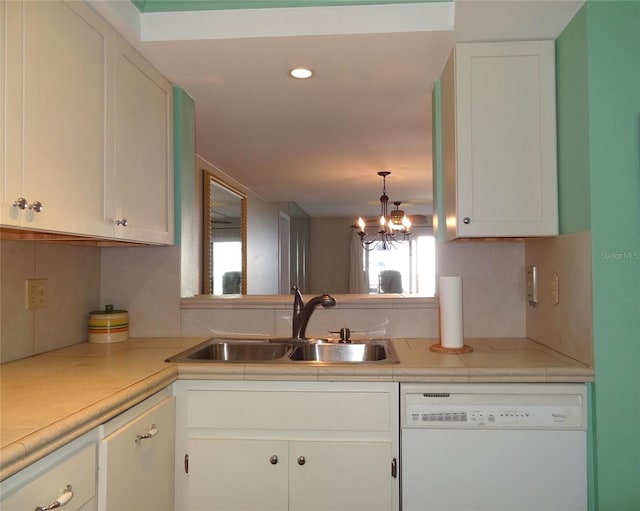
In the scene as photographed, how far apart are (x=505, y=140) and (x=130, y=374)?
1.58m

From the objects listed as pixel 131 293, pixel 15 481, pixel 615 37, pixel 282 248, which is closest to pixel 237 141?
pixel 131 293

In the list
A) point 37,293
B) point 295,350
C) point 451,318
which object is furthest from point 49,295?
point 451,318

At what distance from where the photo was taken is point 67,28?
1483 millimetres

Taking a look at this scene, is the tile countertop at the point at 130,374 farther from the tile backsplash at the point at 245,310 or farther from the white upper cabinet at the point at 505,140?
the white upper cabinet at the point at 505,140

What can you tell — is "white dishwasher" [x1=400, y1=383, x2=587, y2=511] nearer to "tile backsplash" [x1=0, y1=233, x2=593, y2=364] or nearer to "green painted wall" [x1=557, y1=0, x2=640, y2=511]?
"green painted wall" [x1=557, y1=0, x2=640, y2=511]

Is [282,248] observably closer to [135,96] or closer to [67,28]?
[135,96]

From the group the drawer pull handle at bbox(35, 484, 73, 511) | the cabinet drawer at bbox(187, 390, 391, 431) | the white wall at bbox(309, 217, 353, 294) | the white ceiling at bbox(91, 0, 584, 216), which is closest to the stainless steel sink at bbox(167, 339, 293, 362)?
the cabinet drawer at bbox(187, 390, 391, 431)

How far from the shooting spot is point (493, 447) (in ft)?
5.35

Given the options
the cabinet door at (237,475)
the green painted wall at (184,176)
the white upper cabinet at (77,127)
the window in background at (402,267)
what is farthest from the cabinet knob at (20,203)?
the window in background at (402,267)

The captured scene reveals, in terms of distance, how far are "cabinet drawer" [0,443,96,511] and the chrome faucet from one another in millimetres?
1074

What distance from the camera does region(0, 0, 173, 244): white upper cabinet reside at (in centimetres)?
126

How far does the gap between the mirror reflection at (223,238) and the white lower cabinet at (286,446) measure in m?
1.78

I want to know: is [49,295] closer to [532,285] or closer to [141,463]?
[141,463]

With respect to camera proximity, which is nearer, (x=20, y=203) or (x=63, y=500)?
(x=63, y=500)
